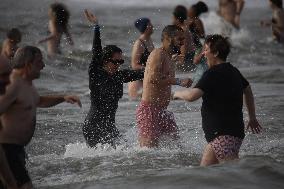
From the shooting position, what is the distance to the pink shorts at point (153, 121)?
9.23 metres

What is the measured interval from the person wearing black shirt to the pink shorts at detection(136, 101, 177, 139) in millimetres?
1555

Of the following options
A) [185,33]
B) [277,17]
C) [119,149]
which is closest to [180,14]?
[185,33]

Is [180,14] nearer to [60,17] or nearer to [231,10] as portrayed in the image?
[60,17]

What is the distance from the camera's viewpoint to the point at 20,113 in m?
6.45

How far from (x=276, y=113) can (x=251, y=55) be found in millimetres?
9475

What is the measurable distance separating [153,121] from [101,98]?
2.27ft

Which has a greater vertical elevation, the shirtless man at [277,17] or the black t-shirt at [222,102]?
the black t-shirt at [222,102]

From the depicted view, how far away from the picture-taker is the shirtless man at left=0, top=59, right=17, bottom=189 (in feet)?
19.3

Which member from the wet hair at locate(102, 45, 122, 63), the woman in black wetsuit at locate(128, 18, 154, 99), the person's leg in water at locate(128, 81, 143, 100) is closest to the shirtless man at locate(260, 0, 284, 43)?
the person's leg in water at locate(128, 81, 143, 100)

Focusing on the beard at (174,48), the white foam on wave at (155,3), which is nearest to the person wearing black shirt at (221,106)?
the beard at (174,48)

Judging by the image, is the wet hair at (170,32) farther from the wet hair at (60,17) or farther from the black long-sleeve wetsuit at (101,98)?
the wet hair at (60,17)

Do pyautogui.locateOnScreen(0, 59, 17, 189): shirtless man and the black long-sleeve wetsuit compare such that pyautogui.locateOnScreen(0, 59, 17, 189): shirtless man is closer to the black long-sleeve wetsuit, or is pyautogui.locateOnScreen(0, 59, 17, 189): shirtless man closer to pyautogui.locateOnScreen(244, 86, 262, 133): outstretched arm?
pyautogui.locateOnScreen(244, 86, 262, 133): outstretched arm

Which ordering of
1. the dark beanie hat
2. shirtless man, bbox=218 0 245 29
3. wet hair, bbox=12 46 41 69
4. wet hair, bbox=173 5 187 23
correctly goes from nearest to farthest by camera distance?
wet hair, bbox=12 46 41 69 < the dark beanie hat < wet hair, bbox=173 5 187 23 < shirtless man, bbox=218 0 245 29

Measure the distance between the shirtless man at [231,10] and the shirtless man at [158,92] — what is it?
49.9ft
